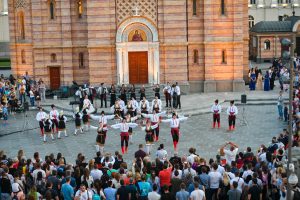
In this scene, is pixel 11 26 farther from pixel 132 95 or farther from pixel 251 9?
pixel 251 9

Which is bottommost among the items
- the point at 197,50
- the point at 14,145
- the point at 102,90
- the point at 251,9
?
the point at 14,145

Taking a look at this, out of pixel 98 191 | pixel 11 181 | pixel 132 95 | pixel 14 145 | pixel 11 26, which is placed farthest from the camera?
pixel 11 26

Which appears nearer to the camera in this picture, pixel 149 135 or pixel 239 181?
pixel 239 181

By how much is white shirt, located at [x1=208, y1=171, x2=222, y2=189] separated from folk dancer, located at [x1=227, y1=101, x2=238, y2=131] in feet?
40.8

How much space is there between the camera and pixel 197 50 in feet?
142

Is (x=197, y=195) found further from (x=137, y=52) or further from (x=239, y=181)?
(x=137, y=52)

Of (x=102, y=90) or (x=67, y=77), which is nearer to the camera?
(x=102, y=90)

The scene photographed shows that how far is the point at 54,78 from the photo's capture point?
4481 cm

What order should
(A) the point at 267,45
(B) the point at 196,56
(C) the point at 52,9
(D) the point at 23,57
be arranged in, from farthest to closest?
(A) the point at 267,45 → (D) the point at 23,57 → (C) the point at 52,9 → (B) the point at 196,56

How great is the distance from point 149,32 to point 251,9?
45535mm

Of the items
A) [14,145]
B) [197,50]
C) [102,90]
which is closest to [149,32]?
[197,50]

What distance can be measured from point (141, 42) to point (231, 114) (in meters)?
14.1

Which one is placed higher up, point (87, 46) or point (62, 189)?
point (87, 46)

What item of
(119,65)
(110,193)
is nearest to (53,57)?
(119,65)
